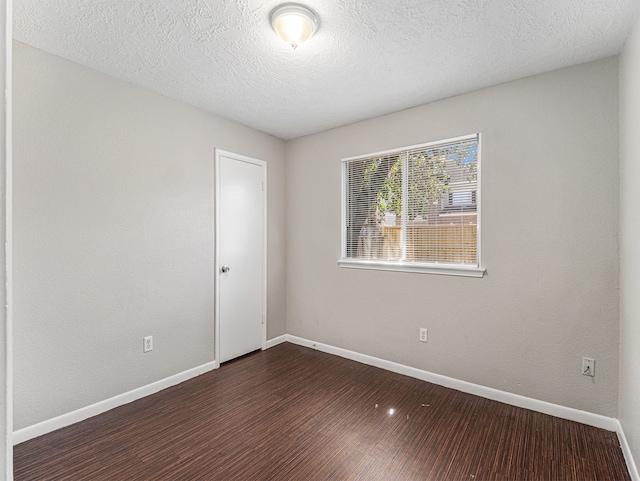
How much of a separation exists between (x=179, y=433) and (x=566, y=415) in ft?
9.10

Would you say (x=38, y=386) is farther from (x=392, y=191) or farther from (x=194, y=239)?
(x=392, y=191)

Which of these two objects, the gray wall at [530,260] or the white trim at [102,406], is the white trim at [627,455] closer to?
the gray wall at [530,260]

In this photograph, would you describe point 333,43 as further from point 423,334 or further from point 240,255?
point 423,334

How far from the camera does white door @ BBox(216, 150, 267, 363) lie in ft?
11.0

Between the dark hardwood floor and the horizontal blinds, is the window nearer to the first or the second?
the horizontal blinds

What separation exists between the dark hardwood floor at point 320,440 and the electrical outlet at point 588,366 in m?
0.37

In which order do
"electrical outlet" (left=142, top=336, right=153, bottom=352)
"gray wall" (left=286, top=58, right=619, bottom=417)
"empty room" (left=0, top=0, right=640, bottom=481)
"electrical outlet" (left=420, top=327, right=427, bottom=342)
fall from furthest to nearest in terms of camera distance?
"electrical outlet" (left=420, top=327, right=427, bottom=342) < "electrical outlet" (left=142, top=336, right=153, bottom=352) < "gray wall" (left=286, top=58, right=619, bottom=417) < "empty room" (left=0, top=0, right=640, bottom=481)

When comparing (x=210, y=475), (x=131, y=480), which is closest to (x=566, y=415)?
(x=210, y=475)

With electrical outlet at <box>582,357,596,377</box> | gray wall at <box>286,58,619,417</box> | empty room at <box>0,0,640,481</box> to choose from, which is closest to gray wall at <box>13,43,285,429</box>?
empty room at <box>0,0,640,481</box>

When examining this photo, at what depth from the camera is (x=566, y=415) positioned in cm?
236

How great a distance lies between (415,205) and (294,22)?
191cm

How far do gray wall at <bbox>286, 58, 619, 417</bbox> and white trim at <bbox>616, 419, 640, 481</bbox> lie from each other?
146 millimetres

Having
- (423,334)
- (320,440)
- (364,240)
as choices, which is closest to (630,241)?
(423,334)

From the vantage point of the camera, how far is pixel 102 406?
8.07 ft
